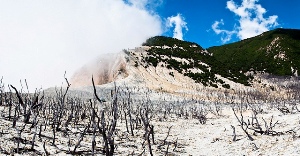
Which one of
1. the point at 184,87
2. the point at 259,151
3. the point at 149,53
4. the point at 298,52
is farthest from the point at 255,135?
the point at 298,52

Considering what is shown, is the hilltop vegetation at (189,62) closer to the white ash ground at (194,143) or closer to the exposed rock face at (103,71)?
the exposed rock face at (103,71)

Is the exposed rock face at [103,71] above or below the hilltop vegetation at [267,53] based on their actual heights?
below

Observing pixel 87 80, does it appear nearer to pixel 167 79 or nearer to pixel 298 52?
pixel 167 79

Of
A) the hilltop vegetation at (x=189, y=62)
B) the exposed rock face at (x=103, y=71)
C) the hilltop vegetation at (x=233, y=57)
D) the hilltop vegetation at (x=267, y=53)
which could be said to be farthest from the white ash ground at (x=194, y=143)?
the hilltop vegetation at (x=267, y=53)

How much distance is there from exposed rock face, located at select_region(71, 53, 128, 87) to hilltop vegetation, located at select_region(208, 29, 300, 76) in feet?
156

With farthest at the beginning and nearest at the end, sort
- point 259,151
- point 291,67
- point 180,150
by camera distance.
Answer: point 291,67 → point 180,150 → point 259,151

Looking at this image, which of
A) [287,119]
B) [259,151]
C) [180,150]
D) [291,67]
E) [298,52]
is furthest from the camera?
[298,52]

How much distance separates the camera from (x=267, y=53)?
149000mm

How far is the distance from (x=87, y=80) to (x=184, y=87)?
22.6 m

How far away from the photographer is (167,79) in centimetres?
8031

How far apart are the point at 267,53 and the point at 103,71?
3459 inches

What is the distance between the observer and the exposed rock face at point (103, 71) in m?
80.6

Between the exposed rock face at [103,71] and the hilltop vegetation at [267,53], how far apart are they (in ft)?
156

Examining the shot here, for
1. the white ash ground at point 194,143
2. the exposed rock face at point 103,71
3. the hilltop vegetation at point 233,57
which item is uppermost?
the hilltop vegetation at point 233,57
